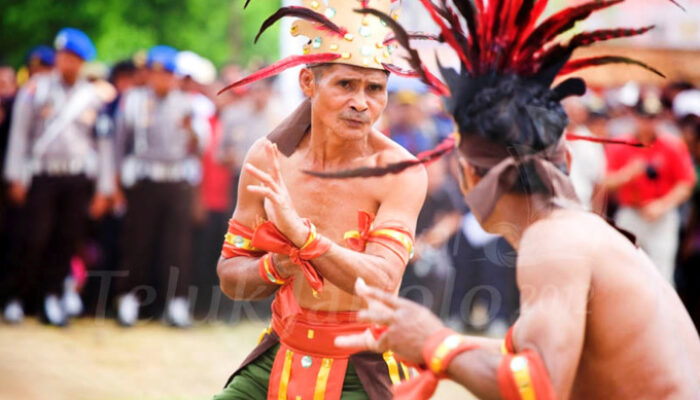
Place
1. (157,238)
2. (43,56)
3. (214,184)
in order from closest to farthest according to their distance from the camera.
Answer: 1. (157,238)
2. (43,56)
3. (214,184)

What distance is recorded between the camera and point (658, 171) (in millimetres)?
9133

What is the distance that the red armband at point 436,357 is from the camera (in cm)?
278

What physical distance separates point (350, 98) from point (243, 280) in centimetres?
79

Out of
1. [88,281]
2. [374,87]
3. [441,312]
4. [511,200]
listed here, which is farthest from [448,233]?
[511,200]

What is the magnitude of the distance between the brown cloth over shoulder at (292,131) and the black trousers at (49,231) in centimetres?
576

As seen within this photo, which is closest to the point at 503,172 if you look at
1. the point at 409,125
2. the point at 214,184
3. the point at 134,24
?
the point at 409,125

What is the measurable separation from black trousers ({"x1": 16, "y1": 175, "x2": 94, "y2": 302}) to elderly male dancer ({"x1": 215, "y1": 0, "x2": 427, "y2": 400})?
587 cm

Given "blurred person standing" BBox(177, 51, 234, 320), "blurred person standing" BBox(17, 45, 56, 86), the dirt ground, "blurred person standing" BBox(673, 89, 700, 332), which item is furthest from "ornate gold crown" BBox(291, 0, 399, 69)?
"blurred person standing" BBox(17, 45, 56, 86)

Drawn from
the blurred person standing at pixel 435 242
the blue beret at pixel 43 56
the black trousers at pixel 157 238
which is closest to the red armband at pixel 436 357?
the blurred person standing at pixel 435 242

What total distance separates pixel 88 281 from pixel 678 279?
559cm

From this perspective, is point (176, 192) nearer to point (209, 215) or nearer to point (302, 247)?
point (209, 215)

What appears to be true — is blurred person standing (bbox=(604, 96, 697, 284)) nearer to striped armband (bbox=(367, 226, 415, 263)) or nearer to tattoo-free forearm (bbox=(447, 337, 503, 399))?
striped armband (bbox=(367, 226, 415, 263))

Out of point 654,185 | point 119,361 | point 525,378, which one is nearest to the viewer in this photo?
point 525,378

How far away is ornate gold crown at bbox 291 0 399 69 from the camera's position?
12.4 ft
